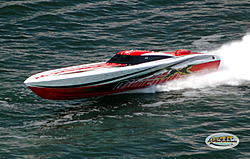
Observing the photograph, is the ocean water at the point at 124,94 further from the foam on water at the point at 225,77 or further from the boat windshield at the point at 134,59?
the boat windshield at the point at 134,59

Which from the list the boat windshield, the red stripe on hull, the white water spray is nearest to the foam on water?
the white water spray

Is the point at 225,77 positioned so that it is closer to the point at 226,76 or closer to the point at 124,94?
the point at 226,76

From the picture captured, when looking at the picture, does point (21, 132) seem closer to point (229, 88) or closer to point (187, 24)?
point (229, 88)

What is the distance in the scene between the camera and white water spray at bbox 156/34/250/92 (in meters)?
11.6

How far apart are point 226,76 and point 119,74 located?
463 cm

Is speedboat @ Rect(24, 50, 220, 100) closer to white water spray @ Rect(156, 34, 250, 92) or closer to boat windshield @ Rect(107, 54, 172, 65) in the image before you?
boat windshield @ Rect(107, 54, 172, 65)

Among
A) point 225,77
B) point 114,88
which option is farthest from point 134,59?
point 225,77

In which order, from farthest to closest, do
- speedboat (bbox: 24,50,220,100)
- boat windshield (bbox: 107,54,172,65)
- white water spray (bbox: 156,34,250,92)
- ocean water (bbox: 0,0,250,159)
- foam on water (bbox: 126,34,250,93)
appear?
white water spray (bbox: 156,34,250,92) → foam on water (bbox: 126,34,250,93) → boat windshield (bbox: 107,54,172,65) → speedboat (bbox: 24,50,220,100) → ocean water (bbox: 0,0,250,159)

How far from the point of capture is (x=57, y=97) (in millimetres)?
9945

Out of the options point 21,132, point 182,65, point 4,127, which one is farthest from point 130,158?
point 182,65

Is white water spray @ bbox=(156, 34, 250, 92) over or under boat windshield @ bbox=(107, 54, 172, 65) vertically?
under

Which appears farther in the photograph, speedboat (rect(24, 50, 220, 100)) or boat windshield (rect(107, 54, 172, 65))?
boat windshield (rect(107, 54, 172, 65))

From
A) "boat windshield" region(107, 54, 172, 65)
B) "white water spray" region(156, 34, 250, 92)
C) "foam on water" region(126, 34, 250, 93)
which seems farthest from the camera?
"white water spray" region(156, 34, 250, 92)

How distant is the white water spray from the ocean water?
0.04 m
